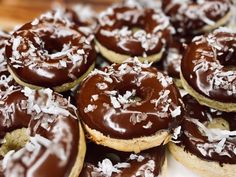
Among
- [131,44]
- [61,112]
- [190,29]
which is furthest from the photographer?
[190,29]

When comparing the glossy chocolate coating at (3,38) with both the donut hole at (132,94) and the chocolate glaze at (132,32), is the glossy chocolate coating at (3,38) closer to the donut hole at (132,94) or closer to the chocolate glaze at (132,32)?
the chocolate glaze at (132,32)

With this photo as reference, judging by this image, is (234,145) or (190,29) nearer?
(234,145)

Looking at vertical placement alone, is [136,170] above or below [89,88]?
below

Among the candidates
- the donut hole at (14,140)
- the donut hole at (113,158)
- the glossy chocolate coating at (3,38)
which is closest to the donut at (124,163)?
the donut hole at (113,158)

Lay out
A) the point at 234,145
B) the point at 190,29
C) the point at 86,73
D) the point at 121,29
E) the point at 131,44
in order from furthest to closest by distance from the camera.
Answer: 1. the point at 190,29
2. the point at 121,29
3. the point at 131,44
4. the point at 86,73
5. the point at 234,145

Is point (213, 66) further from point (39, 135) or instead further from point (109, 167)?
point (39, 135)

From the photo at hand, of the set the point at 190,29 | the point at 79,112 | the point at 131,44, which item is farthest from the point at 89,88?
the point at 190,29

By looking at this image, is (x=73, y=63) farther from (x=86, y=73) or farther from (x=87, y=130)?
(x=87, y=130)
